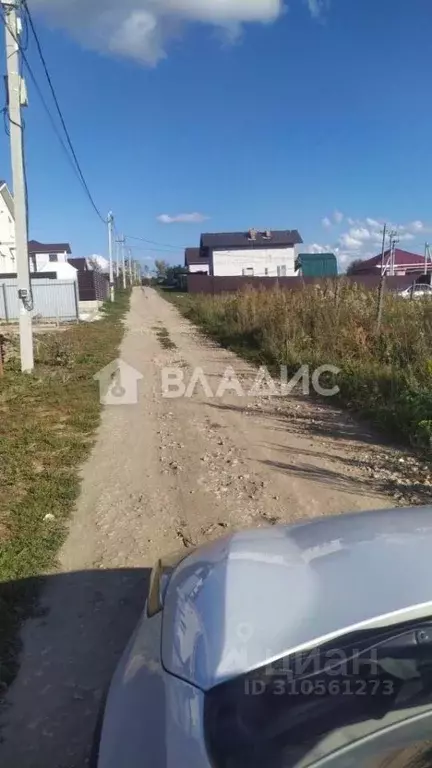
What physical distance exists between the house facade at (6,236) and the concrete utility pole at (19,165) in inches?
1026

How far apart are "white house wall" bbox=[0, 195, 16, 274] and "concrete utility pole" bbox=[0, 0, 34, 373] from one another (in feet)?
86.9

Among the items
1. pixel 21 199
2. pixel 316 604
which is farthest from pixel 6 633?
pixel 21 199

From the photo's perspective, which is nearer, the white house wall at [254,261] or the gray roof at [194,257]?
the white house wall at [254,261]

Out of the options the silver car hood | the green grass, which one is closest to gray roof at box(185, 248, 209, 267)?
the green grass

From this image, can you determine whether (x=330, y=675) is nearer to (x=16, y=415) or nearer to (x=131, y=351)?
(x=16, y=415)

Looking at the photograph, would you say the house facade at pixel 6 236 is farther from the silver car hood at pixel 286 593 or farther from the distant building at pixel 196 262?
the silver car hood at pixel 286 593

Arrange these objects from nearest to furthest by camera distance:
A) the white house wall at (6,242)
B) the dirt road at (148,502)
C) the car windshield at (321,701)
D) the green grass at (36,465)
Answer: the car windshield at (321,701)
the dirt road at (148,502)
the green grass at (36,465)
the white house wall at (6,242)

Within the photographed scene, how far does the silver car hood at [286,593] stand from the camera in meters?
1.43

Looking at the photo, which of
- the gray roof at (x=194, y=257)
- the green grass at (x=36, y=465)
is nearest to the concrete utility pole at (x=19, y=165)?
the green grass at (x=36, y=465)

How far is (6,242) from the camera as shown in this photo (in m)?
37.5

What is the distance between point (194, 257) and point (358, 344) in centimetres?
6734

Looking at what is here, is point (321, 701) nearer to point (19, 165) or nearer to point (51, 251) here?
point (19, 165)

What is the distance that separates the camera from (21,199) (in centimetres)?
1034

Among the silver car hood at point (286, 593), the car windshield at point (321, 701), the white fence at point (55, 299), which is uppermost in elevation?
the white fence at point (55, 299)
